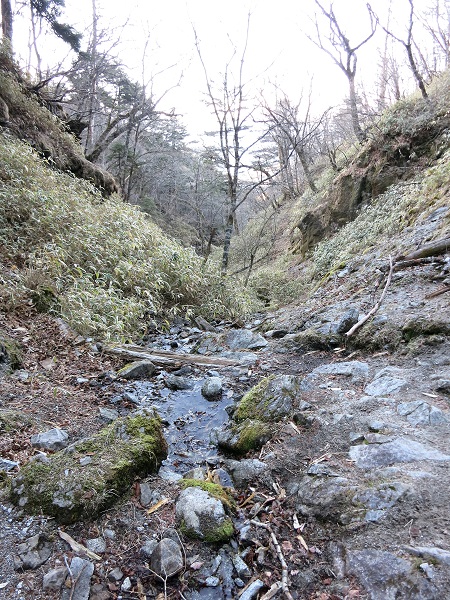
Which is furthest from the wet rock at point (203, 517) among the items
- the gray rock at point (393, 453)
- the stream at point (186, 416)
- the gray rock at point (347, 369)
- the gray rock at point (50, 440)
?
the gray rock at point (347, 369)

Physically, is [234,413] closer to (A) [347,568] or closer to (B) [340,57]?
(A) [347,568]

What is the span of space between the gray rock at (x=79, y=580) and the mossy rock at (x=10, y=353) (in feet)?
8.25

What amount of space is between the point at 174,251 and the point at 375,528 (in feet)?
24.3

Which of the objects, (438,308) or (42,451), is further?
(438,308)

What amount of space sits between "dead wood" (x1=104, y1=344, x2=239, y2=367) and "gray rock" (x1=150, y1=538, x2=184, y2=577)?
9.67ft

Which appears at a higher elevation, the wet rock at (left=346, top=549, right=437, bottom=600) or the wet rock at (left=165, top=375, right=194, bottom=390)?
the wet rock at (left=165, top=375, right=194, bottom=390)

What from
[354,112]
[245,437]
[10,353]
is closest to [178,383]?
[245,437]

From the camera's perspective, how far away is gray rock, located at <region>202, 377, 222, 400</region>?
13.0 feet

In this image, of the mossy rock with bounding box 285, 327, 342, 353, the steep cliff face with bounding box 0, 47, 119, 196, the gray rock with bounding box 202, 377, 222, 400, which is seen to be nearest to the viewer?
the gray rock with bounding box 202, 377, 222, 400

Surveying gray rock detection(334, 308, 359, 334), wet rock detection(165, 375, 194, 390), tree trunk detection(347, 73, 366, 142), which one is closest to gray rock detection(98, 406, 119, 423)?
wet rock detection(165, 375, 194, 390)

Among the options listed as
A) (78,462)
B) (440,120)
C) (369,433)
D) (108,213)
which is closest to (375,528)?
(369,433)

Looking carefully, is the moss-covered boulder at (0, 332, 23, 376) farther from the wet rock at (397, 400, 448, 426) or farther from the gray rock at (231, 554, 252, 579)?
the wet rock at (397, 400, 448, 426)

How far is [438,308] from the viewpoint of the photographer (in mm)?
3754

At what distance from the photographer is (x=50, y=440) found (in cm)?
260
